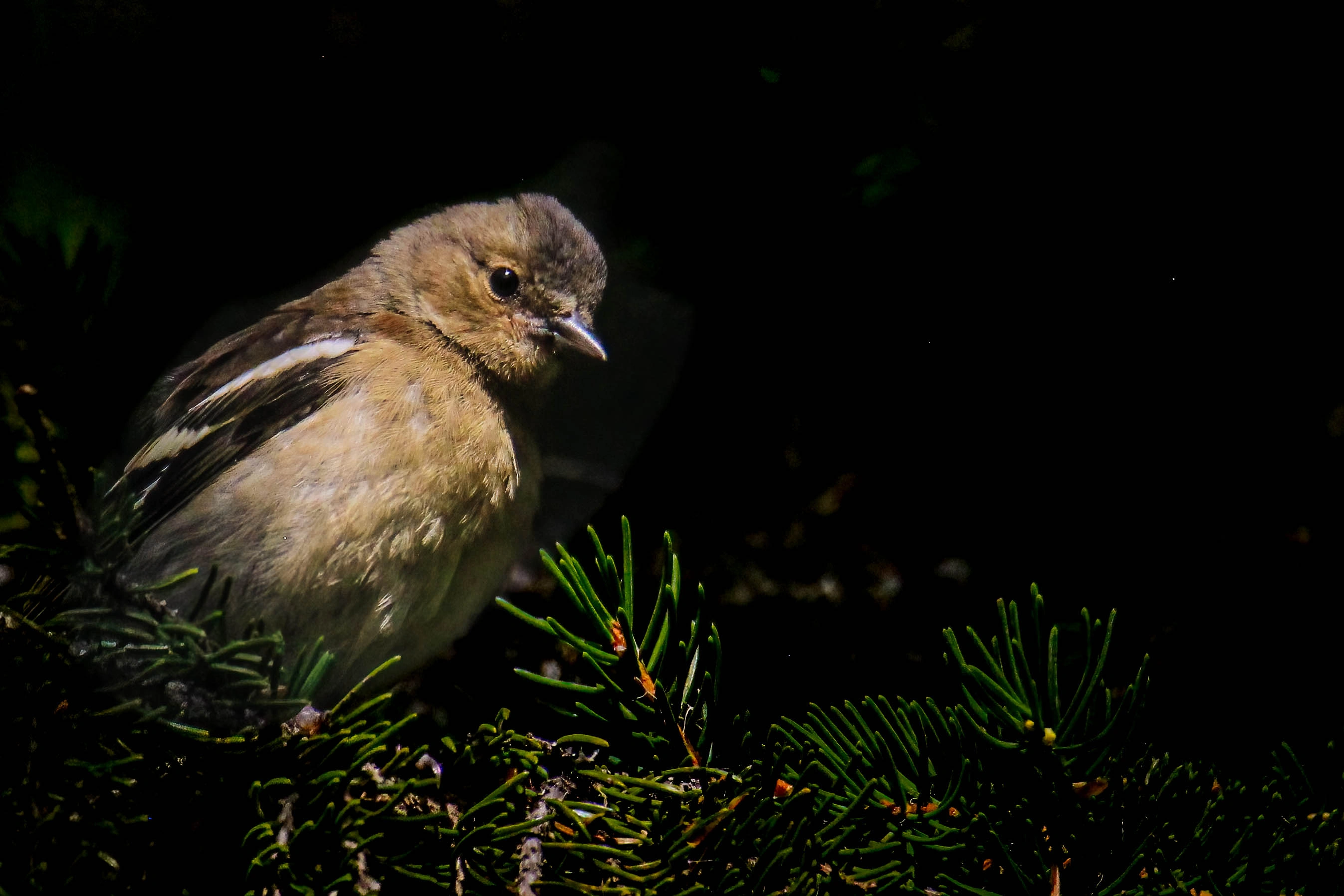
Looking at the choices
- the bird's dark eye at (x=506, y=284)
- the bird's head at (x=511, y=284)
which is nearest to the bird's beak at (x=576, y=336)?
the bird's head at (x=511, y=284)

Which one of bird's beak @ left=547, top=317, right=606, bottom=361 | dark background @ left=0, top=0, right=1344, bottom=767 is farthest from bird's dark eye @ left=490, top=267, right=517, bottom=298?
dark background @ left=0, top=0, right=1344, bottom=767

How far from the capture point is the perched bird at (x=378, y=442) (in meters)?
1.59

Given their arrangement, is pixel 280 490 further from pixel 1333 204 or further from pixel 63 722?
pixel 1333 204

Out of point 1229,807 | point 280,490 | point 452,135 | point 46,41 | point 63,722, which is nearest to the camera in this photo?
point 63,722

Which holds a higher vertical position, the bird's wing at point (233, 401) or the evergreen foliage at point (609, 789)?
the bird's wing at point (233, 401)

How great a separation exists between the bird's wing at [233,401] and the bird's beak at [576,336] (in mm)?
460

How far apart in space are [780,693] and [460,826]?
4.43 feet

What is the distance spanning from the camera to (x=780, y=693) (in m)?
2.20

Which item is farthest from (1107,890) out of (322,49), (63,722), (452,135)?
(322,49)

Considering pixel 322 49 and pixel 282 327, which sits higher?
pixel 322 49

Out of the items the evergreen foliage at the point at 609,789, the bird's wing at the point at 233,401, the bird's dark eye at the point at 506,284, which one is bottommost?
the evergreen foliage at the point at 609,789

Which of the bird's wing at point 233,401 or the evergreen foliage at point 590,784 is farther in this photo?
the bird's wing at point 233,401

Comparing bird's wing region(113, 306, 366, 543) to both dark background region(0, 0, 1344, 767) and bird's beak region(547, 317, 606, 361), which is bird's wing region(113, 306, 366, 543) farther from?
bird's beak region(547, 317, 606, 361)

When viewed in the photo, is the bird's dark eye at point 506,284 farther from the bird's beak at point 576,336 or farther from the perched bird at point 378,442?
the bird's beak at point 576,336
